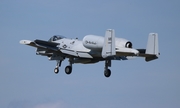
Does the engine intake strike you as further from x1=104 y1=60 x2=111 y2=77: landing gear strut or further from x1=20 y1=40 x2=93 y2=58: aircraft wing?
x1=20 y1=40 x2=93 y2=58: aircraft wing

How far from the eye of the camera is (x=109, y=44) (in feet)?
282

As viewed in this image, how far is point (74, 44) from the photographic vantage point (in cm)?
9425

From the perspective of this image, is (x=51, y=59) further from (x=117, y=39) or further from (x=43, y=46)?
(x=117, y=39)

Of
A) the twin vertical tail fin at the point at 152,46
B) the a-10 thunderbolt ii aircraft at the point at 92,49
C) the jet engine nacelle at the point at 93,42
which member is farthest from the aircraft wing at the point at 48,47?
the twin vertical tail fin at the point at 152,46

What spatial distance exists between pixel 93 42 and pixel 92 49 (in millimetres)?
1186

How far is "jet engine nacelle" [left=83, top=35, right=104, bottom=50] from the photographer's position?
8806cm

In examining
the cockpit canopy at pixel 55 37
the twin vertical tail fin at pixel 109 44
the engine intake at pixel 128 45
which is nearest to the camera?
the twin vertical tail fin at pixel 109 44

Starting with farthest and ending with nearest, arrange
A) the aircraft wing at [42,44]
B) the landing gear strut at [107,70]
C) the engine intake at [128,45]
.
→ the aircraft wing at [42,44] → the landing gear strut at [107,70] → the engine intake at [128,45]

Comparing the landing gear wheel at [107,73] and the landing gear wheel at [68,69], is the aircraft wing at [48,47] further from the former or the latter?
the landing gear wheel at [107,73]

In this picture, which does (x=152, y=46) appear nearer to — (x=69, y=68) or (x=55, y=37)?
(x=69, y=68)

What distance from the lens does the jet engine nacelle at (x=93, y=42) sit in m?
88.1

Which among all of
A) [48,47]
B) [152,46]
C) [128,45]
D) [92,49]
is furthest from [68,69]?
[152,46]

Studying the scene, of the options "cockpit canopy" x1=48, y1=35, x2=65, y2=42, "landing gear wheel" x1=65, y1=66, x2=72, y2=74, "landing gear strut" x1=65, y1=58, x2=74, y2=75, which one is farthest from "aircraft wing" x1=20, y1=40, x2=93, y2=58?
"landing gear wheel" x1=65, y1=66, x2=72, y2=74

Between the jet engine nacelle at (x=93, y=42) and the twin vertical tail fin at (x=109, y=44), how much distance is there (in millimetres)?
1792
